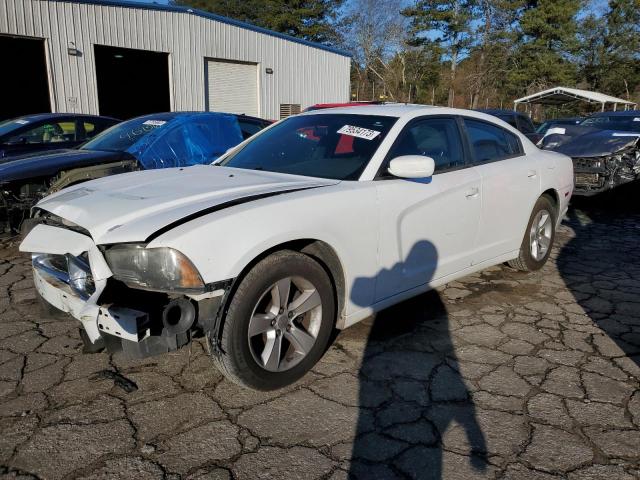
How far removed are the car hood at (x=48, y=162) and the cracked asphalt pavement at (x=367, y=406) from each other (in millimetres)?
1598

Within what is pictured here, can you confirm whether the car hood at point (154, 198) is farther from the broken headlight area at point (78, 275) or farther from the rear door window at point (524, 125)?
the rear door window at point (524, 125)

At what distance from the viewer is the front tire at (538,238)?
4.62 metres

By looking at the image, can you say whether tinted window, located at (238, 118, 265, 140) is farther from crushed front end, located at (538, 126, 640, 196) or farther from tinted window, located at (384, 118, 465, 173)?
crushed front end, located at (538, 126, 640, 196)

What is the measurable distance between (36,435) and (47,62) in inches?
528

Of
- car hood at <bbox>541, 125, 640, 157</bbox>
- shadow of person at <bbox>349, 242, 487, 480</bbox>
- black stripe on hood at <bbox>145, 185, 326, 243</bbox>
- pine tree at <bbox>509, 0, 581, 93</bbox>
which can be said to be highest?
pine tree at <bbox>509, 0, 581, 93</bbox>

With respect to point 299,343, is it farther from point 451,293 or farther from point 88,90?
point 88,90

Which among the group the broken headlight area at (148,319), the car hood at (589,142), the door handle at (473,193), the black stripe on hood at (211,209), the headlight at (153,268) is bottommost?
the broken headlight area at (148,319)

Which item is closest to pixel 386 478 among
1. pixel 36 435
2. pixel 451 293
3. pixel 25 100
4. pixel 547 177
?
pixel 36 435

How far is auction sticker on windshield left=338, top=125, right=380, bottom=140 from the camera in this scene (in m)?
3.38

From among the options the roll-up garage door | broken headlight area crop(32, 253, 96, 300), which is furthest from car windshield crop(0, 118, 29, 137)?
the roll-up garage door

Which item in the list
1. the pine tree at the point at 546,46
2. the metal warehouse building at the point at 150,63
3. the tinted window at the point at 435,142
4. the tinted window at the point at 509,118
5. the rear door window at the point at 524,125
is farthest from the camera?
the pine tree at the point at 546,46

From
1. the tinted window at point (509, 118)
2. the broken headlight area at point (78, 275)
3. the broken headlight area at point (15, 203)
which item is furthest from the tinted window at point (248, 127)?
the tinted window at point (509, 118)

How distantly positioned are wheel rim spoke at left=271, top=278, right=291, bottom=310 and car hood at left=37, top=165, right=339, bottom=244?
470 mm

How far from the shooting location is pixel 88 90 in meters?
14.0
